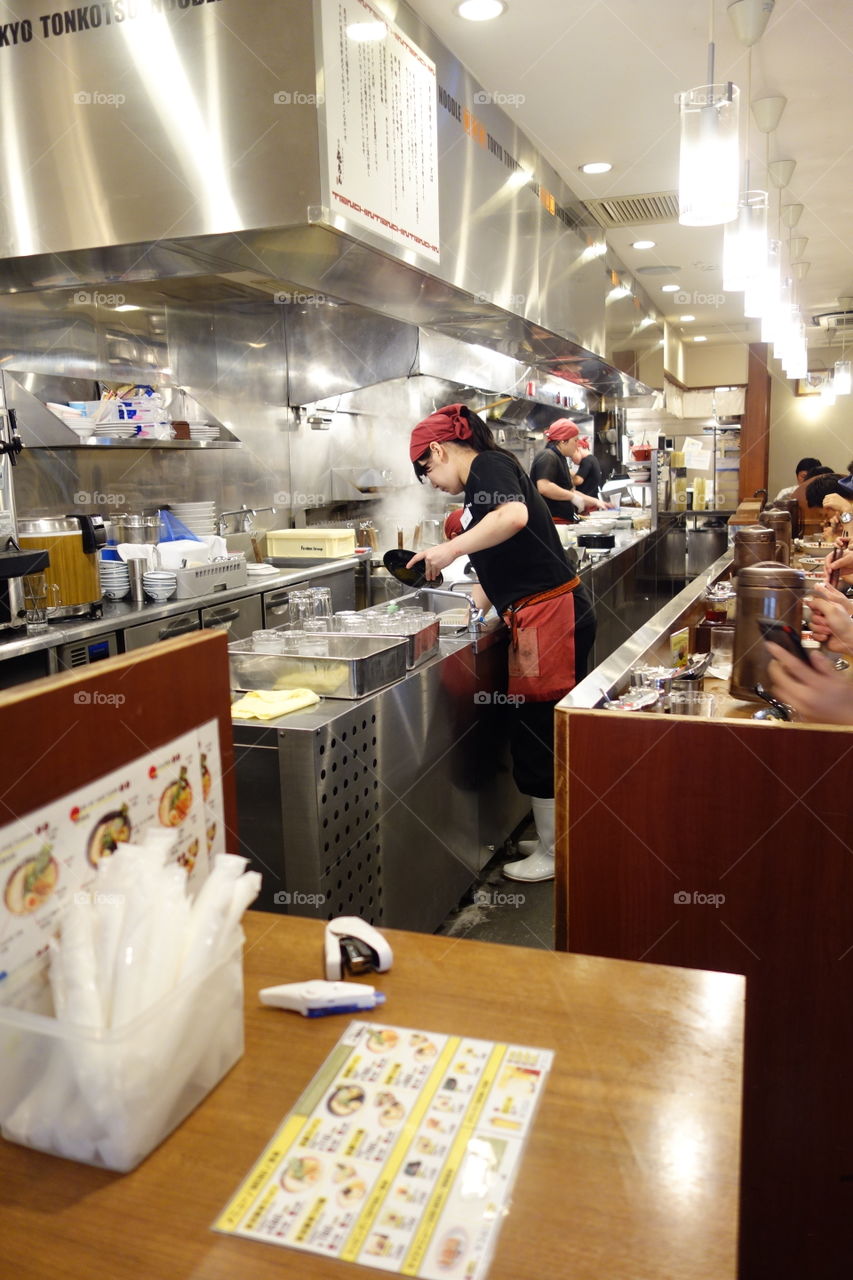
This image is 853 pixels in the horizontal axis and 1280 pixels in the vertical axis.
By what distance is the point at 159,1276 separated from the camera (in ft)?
2.57

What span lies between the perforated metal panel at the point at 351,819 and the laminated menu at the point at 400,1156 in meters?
1.33

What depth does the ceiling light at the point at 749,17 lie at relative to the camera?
11.4ft

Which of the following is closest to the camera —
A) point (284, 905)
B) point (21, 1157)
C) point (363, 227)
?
point (21, 1157)

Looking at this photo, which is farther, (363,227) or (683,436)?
(683,436)

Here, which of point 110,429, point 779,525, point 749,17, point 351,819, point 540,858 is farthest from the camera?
point 779,525

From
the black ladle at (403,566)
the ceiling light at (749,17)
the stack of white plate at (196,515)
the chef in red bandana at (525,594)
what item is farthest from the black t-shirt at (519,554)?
the stack of white plate at (196,515)

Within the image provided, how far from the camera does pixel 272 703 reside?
8.14ft

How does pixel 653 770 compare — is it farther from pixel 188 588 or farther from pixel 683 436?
pixel 683 436

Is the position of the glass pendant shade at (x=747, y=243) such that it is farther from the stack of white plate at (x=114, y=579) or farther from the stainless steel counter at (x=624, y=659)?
the stack of white plate at (x=114, y=579)

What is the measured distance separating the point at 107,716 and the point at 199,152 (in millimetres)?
2720

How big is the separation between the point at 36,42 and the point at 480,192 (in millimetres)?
2028

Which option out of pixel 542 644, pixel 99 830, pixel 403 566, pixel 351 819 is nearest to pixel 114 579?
pixel 403 566

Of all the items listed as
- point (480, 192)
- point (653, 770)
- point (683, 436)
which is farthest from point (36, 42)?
point (683, 436)

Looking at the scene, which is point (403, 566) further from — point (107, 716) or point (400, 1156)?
point (400, 1156)
